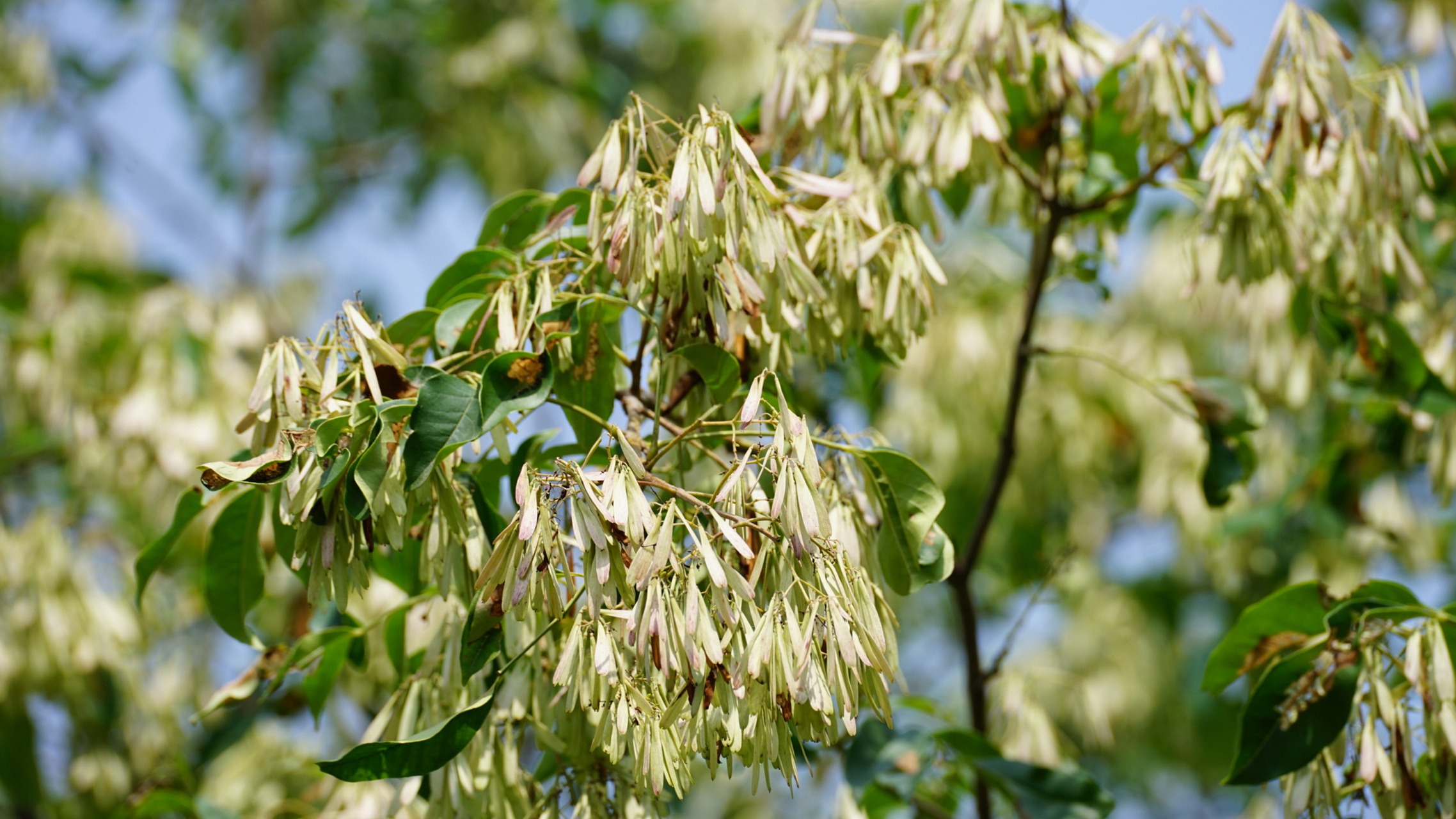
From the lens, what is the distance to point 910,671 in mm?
5176

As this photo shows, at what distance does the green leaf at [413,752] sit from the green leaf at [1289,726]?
724 mm

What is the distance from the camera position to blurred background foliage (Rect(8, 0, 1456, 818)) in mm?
2332

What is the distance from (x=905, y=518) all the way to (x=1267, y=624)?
0.45 metres

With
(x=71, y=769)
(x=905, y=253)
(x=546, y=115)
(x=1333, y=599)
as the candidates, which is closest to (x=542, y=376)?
(x=905, y=253)

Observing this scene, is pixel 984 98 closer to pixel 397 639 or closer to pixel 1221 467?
pixel 1221 467

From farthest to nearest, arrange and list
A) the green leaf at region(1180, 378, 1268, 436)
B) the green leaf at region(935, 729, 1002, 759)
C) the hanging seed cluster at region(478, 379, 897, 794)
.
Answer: the green leaf at region(1180, 378, 1268, 436) < the green leaf at region(935, 729, 1002, 759) < the hanging seed cluster at region(478, 379, 897, 794)

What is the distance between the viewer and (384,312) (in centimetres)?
396

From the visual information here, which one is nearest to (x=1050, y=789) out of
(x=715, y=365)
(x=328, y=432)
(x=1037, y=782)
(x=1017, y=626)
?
(x=1037, y=782)

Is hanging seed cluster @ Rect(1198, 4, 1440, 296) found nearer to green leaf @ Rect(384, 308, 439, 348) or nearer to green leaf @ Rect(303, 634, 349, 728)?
green leaf @ Rect(384, 308, 439, 348)

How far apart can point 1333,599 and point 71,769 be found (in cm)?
269

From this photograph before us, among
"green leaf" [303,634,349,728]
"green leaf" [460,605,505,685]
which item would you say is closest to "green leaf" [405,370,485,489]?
"green leaf" [460,605,505,685]

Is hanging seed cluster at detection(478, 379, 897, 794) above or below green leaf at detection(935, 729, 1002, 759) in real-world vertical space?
above

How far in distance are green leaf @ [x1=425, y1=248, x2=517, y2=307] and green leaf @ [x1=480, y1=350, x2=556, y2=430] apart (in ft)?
0.69

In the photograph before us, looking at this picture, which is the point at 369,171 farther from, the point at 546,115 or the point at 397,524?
the point at 397,524
